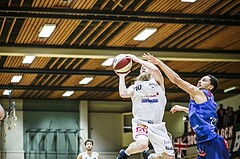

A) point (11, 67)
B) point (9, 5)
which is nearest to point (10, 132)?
point (11, 67)

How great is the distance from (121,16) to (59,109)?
1720 centimetres

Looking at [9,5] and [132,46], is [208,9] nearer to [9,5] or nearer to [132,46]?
[132,46]

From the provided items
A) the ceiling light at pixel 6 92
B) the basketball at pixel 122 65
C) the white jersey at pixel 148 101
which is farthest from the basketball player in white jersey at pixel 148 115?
the ceiling light at pixel 6 92

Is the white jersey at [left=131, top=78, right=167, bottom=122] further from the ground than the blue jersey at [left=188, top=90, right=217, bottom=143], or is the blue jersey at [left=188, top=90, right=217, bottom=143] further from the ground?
the white jersey at [left=131, top=78, right=167, bottom=122]

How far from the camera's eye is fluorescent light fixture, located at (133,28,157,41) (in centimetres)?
2041

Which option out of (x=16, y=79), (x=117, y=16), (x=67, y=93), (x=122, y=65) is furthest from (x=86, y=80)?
(x=122, y=65)

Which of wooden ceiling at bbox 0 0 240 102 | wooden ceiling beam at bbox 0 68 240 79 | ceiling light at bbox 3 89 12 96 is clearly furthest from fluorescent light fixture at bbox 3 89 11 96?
wooden ceiling beam at bbox 0 68 240 79

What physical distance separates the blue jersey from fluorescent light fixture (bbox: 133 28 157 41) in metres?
11.7

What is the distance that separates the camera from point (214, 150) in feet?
28.2

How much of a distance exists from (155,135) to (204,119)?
1457 millimetres

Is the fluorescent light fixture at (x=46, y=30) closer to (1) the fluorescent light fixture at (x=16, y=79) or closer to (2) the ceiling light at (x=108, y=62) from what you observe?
(2) the ceiling light at (x=108, y=62)

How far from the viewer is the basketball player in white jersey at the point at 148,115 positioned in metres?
9.94

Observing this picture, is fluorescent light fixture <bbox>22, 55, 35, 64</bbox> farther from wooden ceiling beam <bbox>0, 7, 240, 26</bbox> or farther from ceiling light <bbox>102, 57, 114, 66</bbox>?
wooden ceiling beam <bbox>0, 7, 240, 26</bbox>

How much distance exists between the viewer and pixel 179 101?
36031 mm
